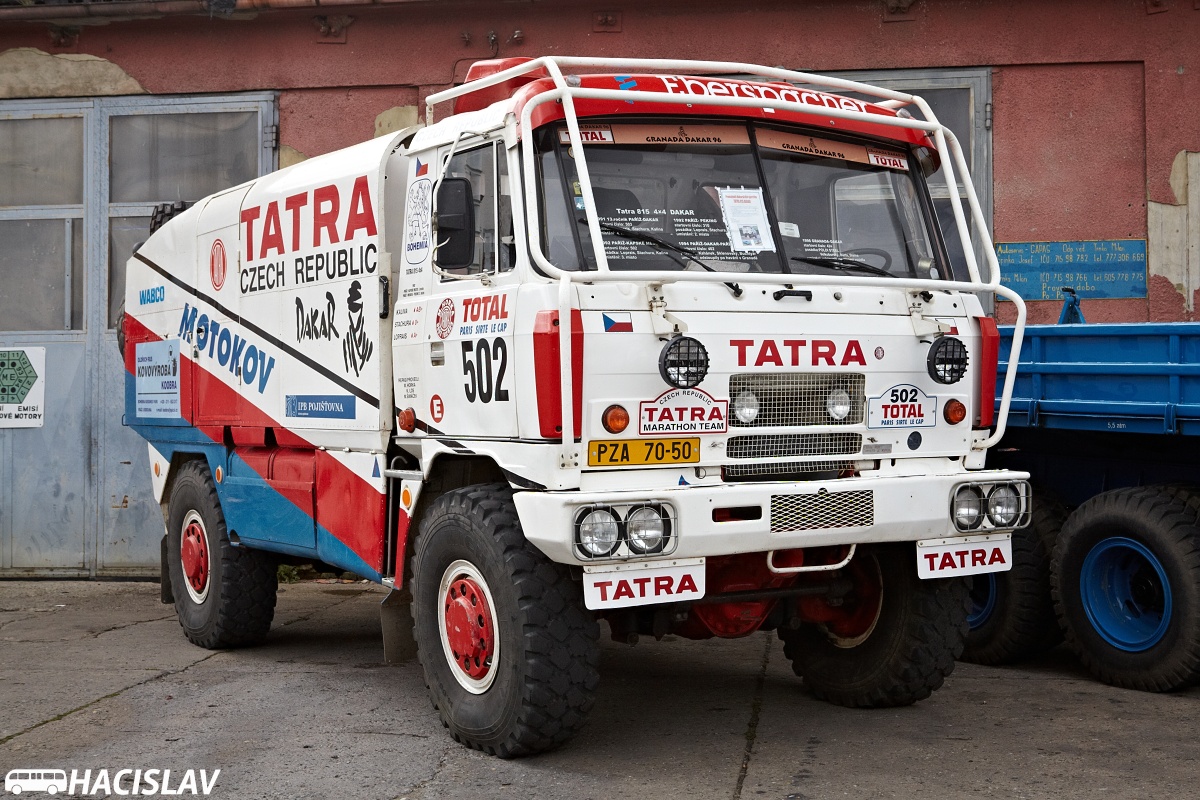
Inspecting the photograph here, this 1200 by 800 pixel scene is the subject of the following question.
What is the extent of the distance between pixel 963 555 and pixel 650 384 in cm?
165

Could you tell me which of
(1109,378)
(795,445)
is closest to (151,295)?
(795,445)

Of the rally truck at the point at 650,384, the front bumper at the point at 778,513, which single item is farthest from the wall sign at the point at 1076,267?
the front bumper at the point at 778,513

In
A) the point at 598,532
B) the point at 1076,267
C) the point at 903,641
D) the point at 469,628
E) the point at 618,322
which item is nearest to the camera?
the point at 598,532

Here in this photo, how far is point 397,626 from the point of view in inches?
251

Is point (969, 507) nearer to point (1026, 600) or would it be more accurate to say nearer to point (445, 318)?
point (1026, 600)

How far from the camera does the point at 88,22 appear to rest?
11.4 m

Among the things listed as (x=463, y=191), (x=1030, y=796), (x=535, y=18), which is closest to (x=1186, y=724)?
(x=1030, y=796)

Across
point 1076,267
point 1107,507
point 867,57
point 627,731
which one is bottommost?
point 627,731

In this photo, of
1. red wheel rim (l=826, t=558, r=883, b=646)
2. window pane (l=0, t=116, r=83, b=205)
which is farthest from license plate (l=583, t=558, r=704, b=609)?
window pane (l=0, t=116, r=83, b=205)

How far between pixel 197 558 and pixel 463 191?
3.92 metres

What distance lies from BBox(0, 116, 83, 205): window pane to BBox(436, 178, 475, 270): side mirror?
7.27 m

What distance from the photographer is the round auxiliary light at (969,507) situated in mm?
5703

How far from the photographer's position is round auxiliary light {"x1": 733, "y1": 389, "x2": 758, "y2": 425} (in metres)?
5.43

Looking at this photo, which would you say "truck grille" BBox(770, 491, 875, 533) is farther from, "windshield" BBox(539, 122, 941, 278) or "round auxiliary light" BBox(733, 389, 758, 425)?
"windshield" BBox(539, 122, 941, 278)
